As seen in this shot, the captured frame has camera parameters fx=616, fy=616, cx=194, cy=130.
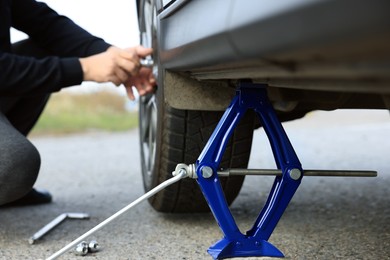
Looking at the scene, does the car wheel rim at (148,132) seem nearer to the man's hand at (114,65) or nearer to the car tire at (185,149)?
the car tire at (185,149)

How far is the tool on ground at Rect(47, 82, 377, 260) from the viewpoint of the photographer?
1487mm

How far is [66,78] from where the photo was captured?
204 cm

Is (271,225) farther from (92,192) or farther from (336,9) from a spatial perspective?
(92,192)

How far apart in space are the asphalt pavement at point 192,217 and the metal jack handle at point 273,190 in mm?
268

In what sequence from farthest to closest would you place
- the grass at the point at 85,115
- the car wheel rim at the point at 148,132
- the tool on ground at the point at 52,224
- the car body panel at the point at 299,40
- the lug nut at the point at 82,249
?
the grass at the point at 85,115, the car wheel rim at the point at 148,132, the tool on ground at the point at 52,224, the lug nut at the point at 82,249, the car body panel at the point at 299,40

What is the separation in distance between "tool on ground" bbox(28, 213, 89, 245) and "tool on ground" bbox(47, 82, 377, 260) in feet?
1.63

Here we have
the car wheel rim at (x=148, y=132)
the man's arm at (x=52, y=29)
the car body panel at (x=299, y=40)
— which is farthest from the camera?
the man's arm at (x=52, y=29)

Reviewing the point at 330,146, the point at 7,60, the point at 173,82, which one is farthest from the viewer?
the point at 330,146

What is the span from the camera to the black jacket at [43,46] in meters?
2.00

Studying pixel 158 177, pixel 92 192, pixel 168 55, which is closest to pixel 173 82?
pixel 168 55

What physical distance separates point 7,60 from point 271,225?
1019 mm

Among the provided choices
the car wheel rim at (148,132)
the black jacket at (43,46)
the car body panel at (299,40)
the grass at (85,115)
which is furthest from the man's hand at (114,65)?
the grass at (85,115)

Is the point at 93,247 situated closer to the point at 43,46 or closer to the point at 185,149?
the point at 185,149

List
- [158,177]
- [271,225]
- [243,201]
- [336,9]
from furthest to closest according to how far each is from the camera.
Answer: [243,201]
[158,177]
[271,225]
[336,9]
